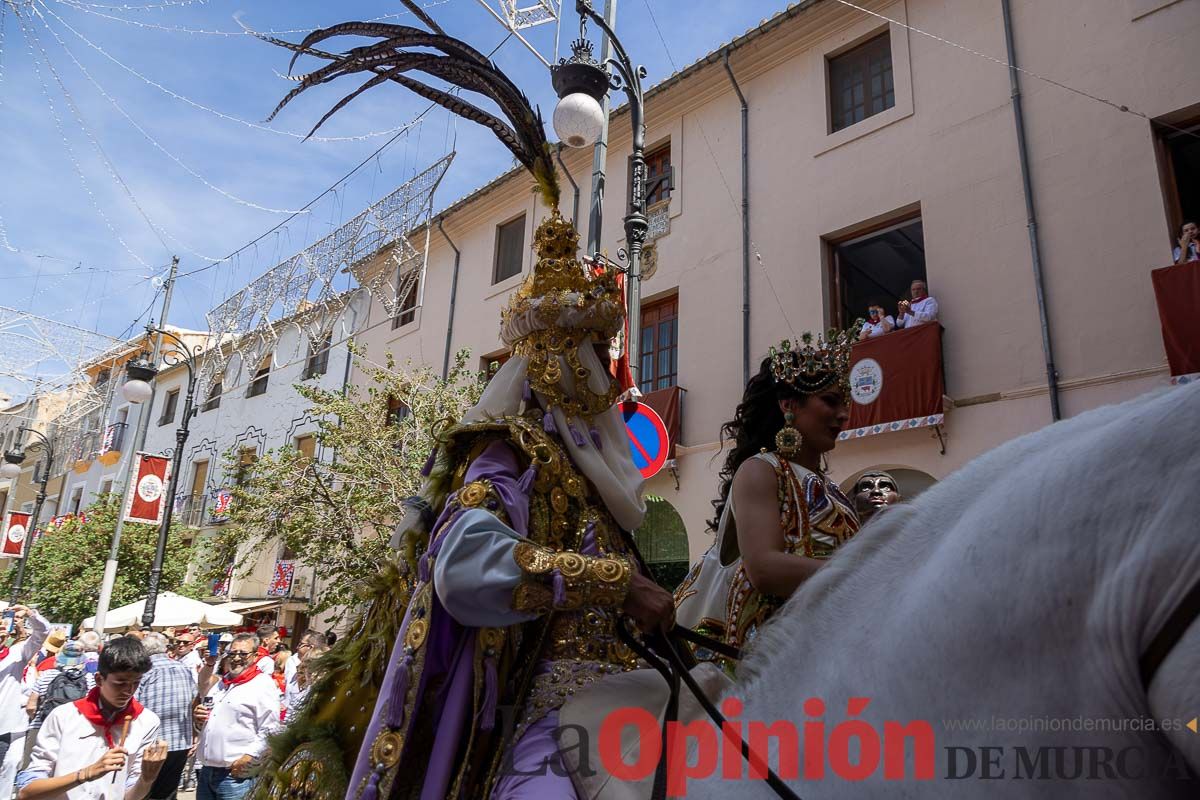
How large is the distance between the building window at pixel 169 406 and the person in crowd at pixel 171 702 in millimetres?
27802

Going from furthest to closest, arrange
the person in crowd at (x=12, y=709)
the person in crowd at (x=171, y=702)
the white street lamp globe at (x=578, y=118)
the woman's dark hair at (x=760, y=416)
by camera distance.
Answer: the person in crowd at (x=12, y=709), the person in crowd at (x=171, y=702), the white street lamp globe at (x=578, y=118), the woman's dark hair at (x=760, y=416)

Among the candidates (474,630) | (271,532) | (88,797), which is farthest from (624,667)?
(271,532)

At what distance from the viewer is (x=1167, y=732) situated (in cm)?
113

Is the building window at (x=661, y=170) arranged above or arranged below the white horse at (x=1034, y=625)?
above

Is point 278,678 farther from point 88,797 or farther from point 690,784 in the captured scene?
point 690,784

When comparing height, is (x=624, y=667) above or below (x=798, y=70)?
below

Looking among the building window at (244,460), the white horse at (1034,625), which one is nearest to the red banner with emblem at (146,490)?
the building window at (244,460)

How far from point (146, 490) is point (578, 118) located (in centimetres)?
1424

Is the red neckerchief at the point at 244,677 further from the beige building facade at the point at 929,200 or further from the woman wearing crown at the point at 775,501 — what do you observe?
the beige building facade at the point at 929,200

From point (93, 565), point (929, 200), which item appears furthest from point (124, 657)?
point (93, 565)

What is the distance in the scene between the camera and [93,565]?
23.7 m

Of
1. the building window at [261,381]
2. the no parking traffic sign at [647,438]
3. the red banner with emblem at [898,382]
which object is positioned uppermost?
the building window at [261,381]

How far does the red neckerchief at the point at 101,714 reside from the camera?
498 centimetres

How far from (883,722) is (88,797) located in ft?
17.0
